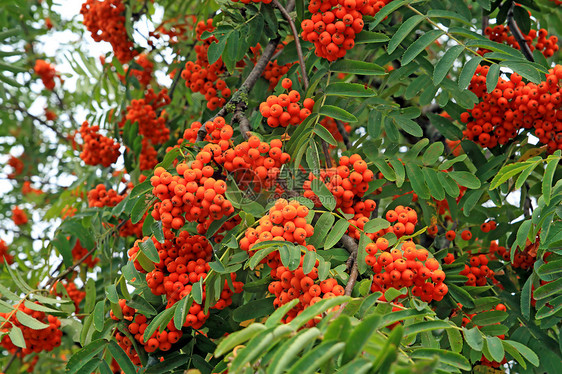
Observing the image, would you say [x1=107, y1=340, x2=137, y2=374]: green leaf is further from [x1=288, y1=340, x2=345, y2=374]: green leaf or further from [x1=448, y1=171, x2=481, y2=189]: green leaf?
[x1=448, y1=171, x2=481, y2=189]: green leaf

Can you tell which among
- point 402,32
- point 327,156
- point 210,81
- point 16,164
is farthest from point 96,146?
point 16,164

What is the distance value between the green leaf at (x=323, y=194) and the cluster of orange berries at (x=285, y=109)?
15.9 inches

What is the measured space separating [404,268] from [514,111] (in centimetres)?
148

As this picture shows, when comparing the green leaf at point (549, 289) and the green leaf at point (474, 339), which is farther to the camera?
the green leaf at point (549, 289)

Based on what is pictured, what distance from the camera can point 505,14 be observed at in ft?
13.2

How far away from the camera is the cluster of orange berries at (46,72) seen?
24.6 ft

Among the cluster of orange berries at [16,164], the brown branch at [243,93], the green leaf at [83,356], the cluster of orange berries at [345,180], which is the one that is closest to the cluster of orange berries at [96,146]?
the brown branch at [243,93]

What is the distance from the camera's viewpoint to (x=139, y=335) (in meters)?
2.92

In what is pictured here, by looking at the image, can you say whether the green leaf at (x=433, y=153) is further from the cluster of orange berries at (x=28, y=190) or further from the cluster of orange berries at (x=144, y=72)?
the cluster of orange berries at (x=28, y=190)

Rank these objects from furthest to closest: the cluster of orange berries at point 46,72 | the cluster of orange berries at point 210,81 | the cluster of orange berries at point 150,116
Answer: the cluster of orange berries at point 46,72, the cluster of orange berries at point 150,116, the cluster of orange berries at point 210,81

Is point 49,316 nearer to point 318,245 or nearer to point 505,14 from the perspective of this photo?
point 318,245

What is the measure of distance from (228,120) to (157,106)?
6.06 ft

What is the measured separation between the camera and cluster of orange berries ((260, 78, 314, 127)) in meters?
2.98

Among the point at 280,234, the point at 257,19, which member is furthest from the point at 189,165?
the point at 257,19
